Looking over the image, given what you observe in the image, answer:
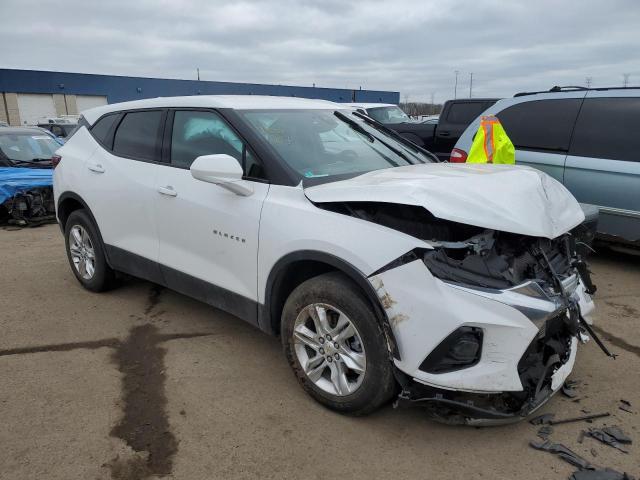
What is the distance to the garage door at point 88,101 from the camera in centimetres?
4156

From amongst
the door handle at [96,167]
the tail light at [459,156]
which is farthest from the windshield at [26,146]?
the tail light at [459,156]

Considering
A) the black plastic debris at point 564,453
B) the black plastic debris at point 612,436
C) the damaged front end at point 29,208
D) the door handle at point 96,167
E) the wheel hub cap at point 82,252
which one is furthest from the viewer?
the damaged front end at point 29,208

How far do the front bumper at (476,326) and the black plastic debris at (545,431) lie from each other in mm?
222

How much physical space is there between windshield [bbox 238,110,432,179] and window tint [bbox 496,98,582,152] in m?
2.40

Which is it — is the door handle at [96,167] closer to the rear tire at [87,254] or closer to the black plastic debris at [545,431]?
the rear tire at [87,254]

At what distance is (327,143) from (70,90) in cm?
4358

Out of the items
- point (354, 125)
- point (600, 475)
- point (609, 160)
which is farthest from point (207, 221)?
point (609, 160)

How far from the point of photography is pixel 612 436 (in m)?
2.75

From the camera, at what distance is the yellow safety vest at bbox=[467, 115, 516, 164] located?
580 centimetres

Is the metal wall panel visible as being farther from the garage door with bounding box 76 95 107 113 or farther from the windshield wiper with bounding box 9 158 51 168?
the windshield wiper with bounding box 9 158 51 168

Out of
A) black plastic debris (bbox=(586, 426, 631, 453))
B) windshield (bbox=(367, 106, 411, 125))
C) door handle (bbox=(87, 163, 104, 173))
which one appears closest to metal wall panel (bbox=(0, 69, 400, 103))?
windshield (bbox=(367, 106, 411, 125))

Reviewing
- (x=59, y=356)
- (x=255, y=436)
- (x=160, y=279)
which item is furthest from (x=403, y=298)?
(x=59, y=356)

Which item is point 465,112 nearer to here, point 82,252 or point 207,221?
point 82,252

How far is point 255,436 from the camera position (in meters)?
2.84
